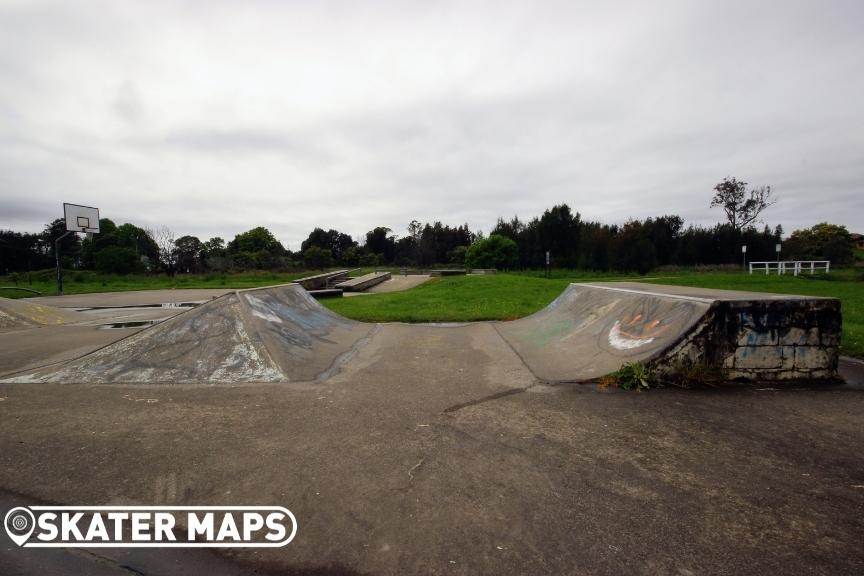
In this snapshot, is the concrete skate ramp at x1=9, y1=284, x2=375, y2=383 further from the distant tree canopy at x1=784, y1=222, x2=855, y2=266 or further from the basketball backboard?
the distant tree canopy at x1=784, y1=222, x2=855, y2=266

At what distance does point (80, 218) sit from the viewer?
934 inches

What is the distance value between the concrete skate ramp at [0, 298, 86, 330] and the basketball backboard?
17.8 meters

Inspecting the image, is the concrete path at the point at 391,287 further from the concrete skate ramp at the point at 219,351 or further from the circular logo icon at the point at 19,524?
the circular logo icon at the point at 19,524

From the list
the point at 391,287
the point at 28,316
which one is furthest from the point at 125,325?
the point at 391,287

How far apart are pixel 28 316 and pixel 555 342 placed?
36.6ft

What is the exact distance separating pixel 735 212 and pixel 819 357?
47.2 meters

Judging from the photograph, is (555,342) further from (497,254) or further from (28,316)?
(497,254)

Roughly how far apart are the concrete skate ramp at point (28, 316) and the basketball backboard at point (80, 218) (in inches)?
700

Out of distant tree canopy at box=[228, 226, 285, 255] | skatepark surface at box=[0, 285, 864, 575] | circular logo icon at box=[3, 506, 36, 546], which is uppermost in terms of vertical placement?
distant tree canopy at box=[228, 226, 285, 255]

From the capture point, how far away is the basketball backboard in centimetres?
2286

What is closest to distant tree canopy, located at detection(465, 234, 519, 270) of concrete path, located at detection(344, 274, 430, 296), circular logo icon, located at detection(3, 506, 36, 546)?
concrete path, located at detection(344, 274, 430, 296)

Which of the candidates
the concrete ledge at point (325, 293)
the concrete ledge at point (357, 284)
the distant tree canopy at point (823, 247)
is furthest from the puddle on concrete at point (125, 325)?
the distant tree canopy at point (823, 247)

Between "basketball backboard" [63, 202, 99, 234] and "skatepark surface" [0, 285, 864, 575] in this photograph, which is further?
"basketball backboard" [63, 202, 99, 234]

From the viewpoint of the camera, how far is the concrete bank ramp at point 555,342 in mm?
4055
